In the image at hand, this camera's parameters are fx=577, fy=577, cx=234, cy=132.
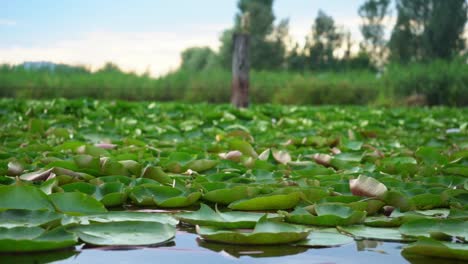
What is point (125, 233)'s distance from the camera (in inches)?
35.3

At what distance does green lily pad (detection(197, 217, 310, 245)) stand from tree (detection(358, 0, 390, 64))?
68.5 ft

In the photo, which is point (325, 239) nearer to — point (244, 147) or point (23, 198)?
point (23, 198)

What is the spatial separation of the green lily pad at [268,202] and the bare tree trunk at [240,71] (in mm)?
4606

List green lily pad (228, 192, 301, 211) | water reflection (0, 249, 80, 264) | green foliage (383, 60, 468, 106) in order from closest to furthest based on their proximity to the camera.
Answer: water reflection (0, 249, 80, 264)
green lily pad (228, 192, 301, 211)
green foliage (383, 60, 468, 106)

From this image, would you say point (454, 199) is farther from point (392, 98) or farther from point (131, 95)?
point (131, 95)

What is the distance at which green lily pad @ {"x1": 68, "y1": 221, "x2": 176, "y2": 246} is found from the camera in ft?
2.80

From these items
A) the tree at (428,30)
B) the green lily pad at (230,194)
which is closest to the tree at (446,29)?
Result: the tree at (428,30)

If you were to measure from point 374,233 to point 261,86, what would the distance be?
10.3 metres

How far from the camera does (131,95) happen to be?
36.7ft

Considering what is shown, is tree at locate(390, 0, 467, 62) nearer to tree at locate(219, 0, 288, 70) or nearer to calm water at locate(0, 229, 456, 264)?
tree at locate(219, 0, 288, 70)

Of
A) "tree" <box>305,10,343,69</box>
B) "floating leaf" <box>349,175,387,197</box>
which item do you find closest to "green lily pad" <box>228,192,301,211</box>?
"floating leaf" <box>349,175,387,197</box>

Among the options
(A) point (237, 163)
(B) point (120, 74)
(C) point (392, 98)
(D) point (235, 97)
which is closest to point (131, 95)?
(B) point (120, 74)

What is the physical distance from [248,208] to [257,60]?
67.6 feet

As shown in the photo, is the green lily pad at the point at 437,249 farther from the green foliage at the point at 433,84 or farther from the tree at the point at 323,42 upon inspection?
the tree at the point at 323,42
